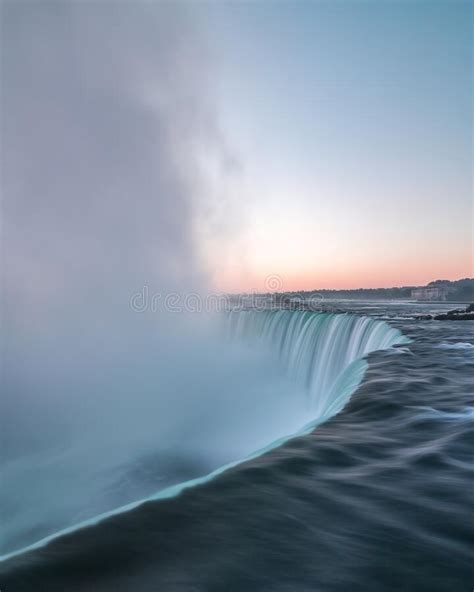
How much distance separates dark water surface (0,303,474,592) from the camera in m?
1.43

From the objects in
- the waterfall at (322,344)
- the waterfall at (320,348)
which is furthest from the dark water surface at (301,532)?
the waterfall at (322,344)

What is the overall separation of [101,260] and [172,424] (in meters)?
9.85

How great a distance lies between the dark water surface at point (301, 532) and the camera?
1.43 m

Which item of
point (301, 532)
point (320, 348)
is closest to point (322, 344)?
point (320, 348)

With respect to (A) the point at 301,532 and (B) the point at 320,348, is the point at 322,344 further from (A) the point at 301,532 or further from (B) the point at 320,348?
(A) the point at 301,532

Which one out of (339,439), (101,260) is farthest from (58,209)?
(339,439)

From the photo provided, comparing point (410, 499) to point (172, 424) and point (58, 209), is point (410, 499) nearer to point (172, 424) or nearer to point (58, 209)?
point (172, 424)

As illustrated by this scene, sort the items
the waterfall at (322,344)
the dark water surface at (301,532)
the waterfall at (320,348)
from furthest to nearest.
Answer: the waterfall at (322,344) → the waterfall at (320,348) → the dark water surface at (301,532)

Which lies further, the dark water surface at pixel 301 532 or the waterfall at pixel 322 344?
the waterfall at pixel 322 344

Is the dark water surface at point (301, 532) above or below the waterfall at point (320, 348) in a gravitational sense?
above

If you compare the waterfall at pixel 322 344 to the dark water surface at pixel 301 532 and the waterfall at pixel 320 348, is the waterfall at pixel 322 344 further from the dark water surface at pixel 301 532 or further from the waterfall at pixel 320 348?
the dark water surface at pixel 301 532

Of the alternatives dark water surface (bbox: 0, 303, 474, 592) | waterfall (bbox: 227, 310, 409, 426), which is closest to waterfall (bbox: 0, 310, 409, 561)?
waterfall (bbox: 227, 310, 409, 426)

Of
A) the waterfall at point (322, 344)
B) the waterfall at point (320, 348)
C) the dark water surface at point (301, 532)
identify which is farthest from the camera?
the waterfall at point (322, 344)

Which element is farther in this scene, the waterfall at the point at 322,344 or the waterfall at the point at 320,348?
the waterfall at the point at 322,344
